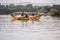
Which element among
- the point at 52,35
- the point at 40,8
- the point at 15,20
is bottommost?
the point at 52,35

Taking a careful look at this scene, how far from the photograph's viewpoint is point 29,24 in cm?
324

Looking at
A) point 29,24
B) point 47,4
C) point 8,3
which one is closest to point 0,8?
point 8,3

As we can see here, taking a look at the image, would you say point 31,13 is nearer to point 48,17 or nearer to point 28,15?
point 28,15

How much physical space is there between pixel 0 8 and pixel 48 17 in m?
0.88

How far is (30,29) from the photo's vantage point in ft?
9.86

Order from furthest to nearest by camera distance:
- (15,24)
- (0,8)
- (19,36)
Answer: (15,24) < (0,8) < (19,36)

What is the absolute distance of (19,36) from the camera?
2.69m

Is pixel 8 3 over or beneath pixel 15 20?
over

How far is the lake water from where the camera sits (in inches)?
105

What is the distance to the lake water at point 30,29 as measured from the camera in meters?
2.66

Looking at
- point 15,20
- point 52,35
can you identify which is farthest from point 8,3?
point 52,35

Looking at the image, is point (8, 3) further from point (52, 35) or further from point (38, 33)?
point (52, 35)

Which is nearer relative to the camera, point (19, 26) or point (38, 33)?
point (38, 33)

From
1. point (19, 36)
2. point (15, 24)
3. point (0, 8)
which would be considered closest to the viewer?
point (19, 36)
